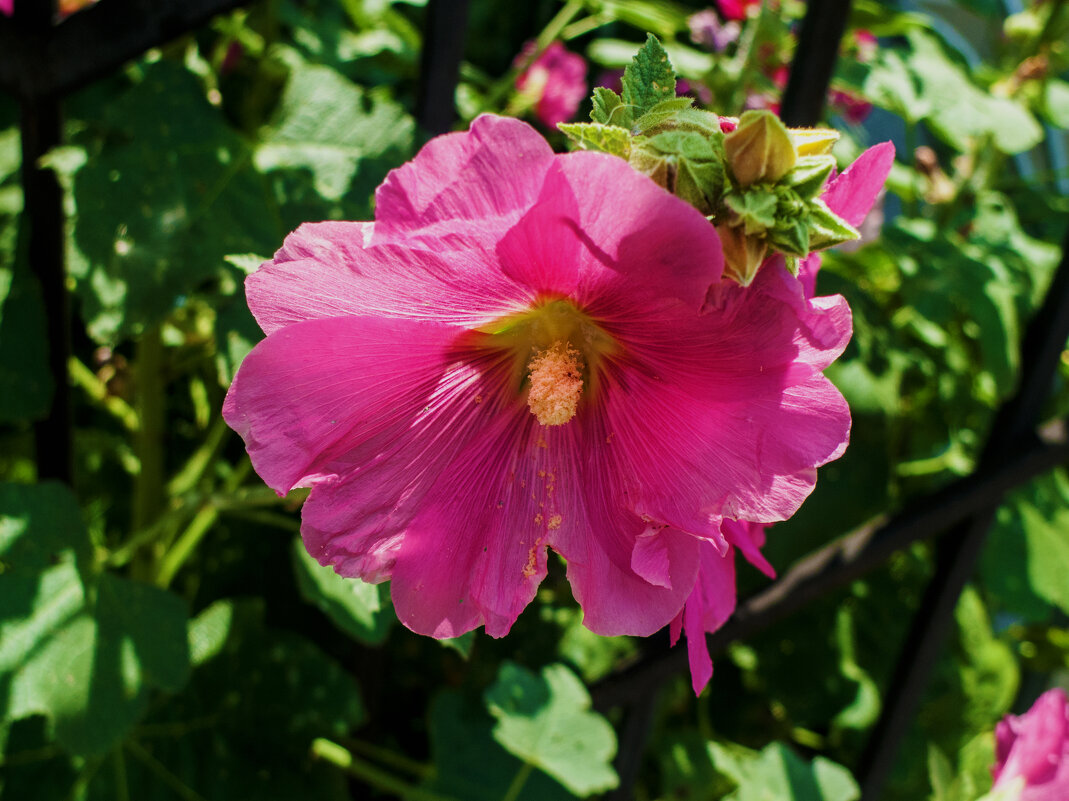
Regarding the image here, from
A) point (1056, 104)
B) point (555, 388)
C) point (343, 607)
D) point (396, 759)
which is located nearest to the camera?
point (555, 388)

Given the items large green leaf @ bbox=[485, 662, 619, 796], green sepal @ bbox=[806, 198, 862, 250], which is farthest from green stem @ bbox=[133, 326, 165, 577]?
green sepal @ bbox=[806, 198, 862, 250]

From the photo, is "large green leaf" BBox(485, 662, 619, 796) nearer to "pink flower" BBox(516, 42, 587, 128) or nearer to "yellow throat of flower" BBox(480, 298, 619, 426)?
"yellow throat of flower" BBox(480, 298, 619, 426)

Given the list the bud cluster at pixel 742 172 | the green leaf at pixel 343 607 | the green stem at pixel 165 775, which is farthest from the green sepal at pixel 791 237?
the green stem at pixel 165 775

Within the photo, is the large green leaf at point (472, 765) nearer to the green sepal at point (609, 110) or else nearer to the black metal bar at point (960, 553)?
the black metal bar at point (960, 553)

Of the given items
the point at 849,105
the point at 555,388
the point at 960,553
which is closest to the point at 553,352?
the point at 555,388

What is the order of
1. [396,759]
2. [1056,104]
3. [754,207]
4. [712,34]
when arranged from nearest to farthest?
1. [754,207]
2. [396,759]
3. [1056,104]
4. [712,34]

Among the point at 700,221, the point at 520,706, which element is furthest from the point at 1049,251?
the point at 700,221

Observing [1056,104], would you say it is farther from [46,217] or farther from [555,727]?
[46,217]
